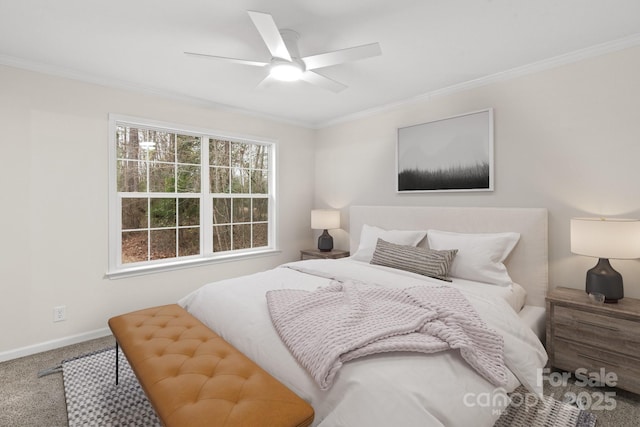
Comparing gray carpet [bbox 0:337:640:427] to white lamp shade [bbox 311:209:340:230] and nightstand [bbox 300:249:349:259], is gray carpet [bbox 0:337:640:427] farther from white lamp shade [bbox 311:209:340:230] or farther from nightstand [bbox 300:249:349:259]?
white lamp shade [bbox 311:209:340:230]

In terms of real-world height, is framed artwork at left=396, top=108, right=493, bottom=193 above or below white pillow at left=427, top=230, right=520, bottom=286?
above

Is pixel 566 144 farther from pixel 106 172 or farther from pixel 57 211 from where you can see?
pixel 57 211

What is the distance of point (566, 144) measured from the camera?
259 centimetres

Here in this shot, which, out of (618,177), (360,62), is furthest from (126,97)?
(618,177)

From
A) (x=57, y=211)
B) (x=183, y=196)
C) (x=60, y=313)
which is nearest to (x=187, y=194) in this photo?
(x=183, y=196)

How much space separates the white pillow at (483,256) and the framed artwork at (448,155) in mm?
549

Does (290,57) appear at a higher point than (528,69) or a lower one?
lower

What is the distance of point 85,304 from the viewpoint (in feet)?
9.66

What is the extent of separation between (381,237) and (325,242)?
42.6 inches

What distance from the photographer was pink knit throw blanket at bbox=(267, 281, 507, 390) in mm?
1354

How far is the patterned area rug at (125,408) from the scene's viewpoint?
1.84 metres

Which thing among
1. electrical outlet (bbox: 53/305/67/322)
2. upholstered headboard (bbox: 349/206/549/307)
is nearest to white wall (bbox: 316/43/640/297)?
upholstered headboard (bbox: 349/206/549/307)

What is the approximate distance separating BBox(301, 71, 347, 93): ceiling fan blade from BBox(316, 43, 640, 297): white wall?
1327 mm

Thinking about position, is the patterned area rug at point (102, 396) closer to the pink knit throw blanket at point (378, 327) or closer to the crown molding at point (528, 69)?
the pink knit throw blanket at point (378, 327)
